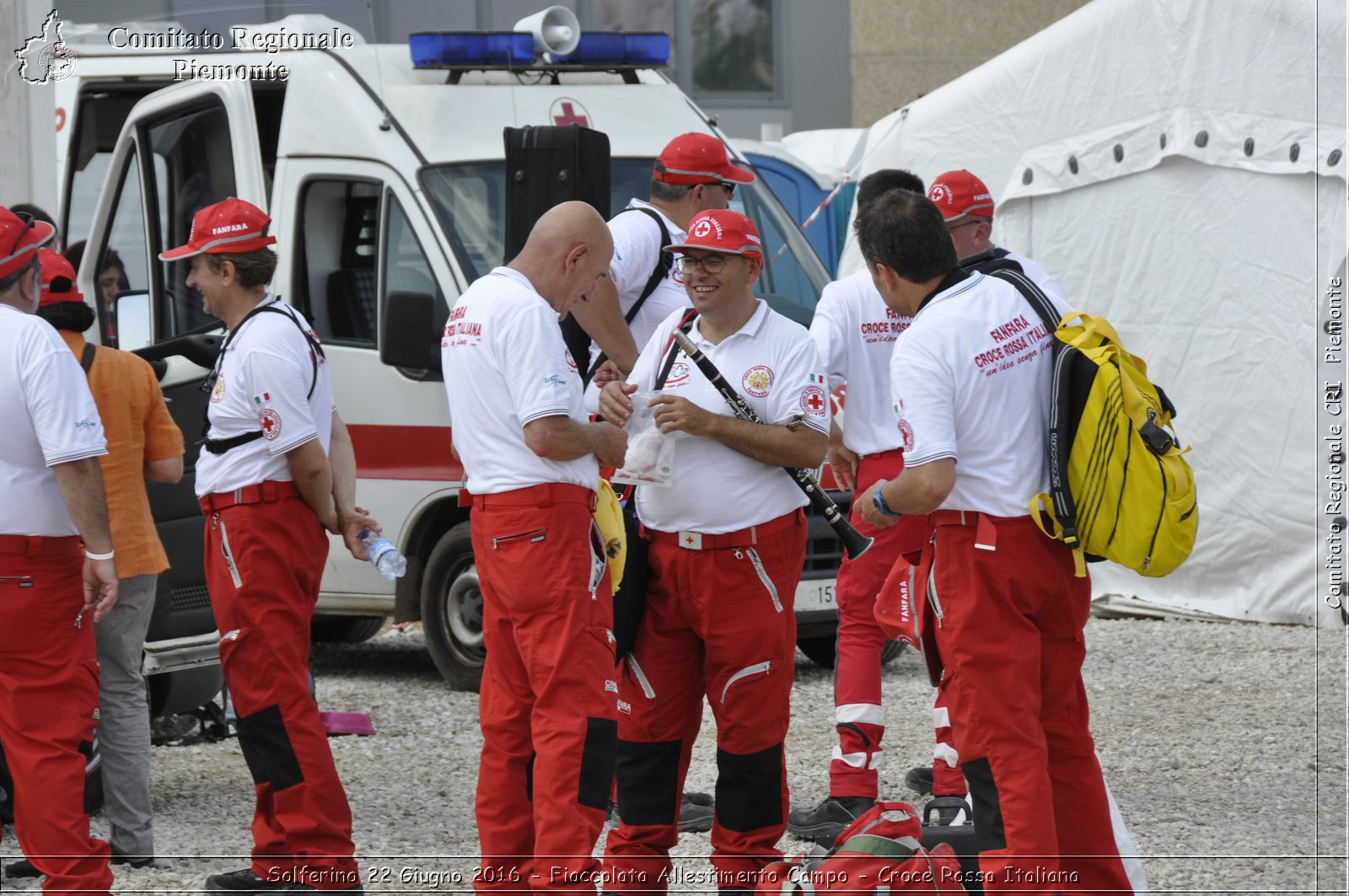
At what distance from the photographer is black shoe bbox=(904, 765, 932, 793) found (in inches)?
265

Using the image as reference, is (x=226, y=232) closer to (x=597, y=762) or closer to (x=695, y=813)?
(x=597, y=762)

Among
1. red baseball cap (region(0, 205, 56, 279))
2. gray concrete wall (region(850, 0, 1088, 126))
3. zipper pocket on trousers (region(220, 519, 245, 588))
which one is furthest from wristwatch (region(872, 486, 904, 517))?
gray concrete wall (region(850, 0, 1088, 126))

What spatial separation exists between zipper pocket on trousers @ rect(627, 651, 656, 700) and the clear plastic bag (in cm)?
55

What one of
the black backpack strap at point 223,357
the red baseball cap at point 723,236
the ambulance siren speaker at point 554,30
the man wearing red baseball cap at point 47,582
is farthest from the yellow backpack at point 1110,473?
the ambulance siren speaker at point 554,30

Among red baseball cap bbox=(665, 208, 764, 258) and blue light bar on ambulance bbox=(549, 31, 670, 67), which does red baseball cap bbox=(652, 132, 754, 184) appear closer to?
red baseball cap bbox=(665, 208, 764, 258)

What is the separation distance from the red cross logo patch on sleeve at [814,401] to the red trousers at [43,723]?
2.24 m

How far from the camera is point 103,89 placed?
33.0 feet

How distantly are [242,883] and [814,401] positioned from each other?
2494 mm

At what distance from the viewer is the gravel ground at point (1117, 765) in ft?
19.0

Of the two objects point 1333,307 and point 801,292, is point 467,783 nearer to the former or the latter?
point 801,292

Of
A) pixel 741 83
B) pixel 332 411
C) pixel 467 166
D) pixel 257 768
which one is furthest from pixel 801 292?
pixel 741 83

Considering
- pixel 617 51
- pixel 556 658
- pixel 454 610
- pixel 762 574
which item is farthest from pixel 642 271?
pixel 454 610

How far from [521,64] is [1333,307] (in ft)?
16.8

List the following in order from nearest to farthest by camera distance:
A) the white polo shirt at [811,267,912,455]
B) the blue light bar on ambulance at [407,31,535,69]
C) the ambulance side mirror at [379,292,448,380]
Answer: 1. the white polo shirt at [811,267,912,455]
2. the ambulance side mirror at [379,292,448,380]
3. the blue light bar on ambulance at [407,31,535,69]
